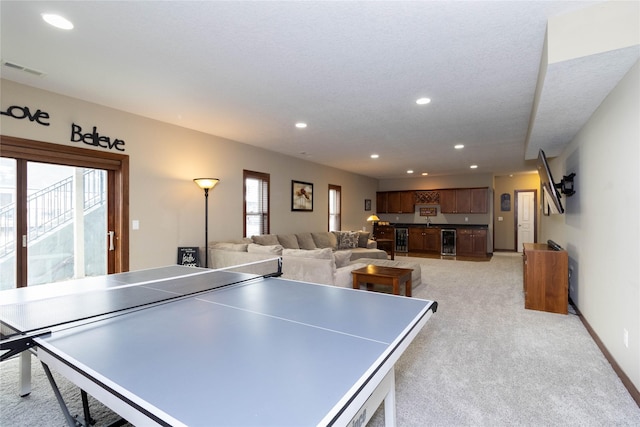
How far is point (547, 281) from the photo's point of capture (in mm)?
3990

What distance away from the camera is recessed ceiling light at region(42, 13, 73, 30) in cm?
212

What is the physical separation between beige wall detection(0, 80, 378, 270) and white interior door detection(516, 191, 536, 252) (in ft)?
26.5

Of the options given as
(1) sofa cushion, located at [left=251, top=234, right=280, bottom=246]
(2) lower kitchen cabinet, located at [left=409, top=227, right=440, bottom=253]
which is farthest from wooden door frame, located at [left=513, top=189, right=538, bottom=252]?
(1) sofa cushion, located at [left=251, top=234, right=280, bottom=246]

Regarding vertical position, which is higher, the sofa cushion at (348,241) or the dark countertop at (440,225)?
the dark countertop at (440,225)

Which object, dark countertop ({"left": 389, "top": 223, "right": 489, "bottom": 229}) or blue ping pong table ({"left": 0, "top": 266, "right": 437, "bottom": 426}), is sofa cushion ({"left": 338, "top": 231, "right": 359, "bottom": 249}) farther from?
blue ping pong table ({"left": 0, "top": 266, "right": 437, "bottom": 426})

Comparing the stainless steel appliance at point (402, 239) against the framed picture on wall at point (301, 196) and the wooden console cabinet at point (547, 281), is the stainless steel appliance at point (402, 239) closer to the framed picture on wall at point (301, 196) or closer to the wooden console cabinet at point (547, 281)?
the framed picture on wall at point (301, 196)

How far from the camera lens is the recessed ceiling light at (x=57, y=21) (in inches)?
83.4

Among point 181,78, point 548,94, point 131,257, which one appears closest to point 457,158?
point 548,94

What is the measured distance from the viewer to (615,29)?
1964 millimetres

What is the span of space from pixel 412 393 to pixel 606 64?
2617mm

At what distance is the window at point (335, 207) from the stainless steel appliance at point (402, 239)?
2.78 meters

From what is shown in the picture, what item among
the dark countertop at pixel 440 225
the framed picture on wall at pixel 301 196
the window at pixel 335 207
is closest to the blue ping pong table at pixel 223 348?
the framed picture on wall at pixel 301 196

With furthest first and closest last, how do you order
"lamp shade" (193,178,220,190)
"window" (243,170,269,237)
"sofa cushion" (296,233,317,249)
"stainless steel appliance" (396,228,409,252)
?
"stainless steel appliance" (396,228,409,252), "sofa cushion" (296,233,317,249), "window" (243,170,269,237), "lamp shade" (193,178,220,190)

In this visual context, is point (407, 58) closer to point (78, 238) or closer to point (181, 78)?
point (181, 78)
